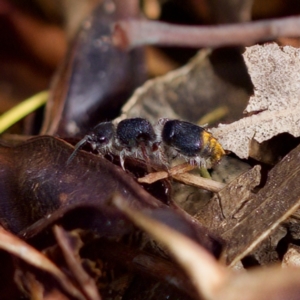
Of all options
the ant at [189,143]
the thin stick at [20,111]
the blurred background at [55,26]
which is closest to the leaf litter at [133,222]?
the ant at [189,143]

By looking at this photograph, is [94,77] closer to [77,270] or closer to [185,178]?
[185,178]

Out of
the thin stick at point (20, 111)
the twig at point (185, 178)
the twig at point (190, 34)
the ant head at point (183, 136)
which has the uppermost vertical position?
the twig at point (190, 34)

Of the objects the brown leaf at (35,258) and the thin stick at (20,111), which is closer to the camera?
the brown leaf at (35,258)

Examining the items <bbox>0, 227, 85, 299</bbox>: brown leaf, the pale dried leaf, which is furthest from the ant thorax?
<bbox>0, 227, 85, 299</bbox>: brown leaf

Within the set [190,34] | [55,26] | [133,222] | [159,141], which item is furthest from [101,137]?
[55,26]

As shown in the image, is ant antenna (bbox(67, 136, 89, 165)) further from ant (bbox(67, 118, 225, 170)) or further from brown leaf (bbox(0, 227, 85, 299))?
brown leaf (bbox(0, 227, 85, 299))

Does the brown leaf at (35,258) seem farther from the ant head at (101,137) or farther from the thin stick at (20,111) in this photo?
the thin stick at (20,111)

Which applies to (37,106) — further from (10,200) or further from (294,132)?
(294,132)

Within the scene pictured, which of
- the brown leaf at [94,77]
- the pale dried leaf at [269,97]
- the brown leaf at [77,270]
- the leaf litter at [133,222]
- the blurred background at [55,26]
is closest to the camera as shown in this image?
the leaf litter at [133,222]
